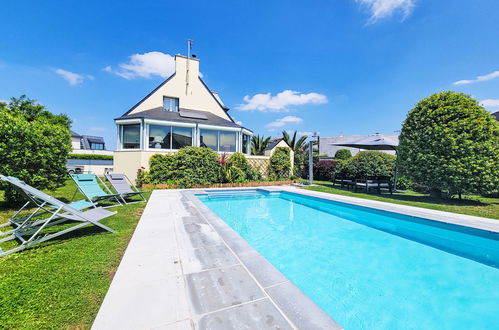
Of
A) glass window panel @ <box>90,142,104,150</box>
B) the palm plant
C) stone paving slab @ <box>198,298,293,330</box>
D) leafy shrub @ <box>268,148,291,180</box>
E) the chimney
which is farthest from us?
glass window panel @ <box>90,142,104,150</box>

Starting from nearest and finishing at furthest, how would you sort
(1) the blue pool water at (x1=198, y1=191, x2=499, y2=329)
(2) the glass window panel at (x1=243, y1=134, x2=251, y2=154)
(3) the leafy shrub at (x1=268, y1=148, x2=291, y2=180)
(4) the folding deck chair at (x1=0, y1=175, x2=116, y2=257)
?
(1) the blue pool water at (x1=198, y1=191, x2=499, y2=329)
(4) the folding deck chair at (x1=0, y1=175, x2=116, y2=257)
(3) the leafy shrub at (x1=268, y1=148, x2=291, y2=180)
(2) the glass window panel at (x1=243, y1=134, x2=251, y2=154)

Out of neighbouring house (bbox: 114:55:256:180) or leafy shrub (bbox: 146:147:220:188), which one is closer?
leafy shrub (bbox: 146:147:220:188)

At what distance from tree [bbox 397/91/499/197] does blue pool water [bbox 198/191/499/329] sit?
472 centimetres

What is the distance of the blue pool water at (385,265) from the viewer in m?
2.86

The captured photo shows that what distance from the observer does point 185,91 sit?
18922 millimetres

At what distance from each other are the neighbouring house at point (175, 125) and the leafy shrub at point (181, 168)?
141cm

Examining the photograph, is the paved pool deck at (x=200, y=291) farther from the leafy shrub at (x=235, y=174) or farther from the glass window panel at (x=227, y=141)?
the glass window panel at (x=227, y=141)

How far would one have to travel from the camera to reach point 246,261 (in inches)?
126

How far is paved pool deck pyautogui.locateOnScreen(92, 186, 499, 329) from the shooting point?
193cm

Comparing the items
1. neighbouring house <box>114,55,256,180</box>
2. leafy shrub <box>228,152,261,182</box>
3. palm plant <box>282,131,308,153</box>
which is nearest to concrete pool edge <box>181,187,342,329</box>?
leafy shrub <box>228,152,261,182</box>

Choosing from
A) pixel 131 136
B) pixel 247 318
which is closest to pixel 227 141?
pixel 131 136

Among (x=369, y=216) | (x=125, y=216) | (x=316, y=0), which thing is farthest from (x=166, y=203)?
(x=316, y=0)

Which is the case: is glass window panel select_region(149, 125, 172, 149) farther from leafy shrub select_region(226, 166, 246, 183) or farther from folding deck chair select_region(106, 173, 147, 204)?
folding deck chair select_region(106, 173, 147, 204)

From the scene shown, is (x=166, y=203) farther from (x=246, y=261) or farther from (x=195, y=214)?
(x=246, y=261)
